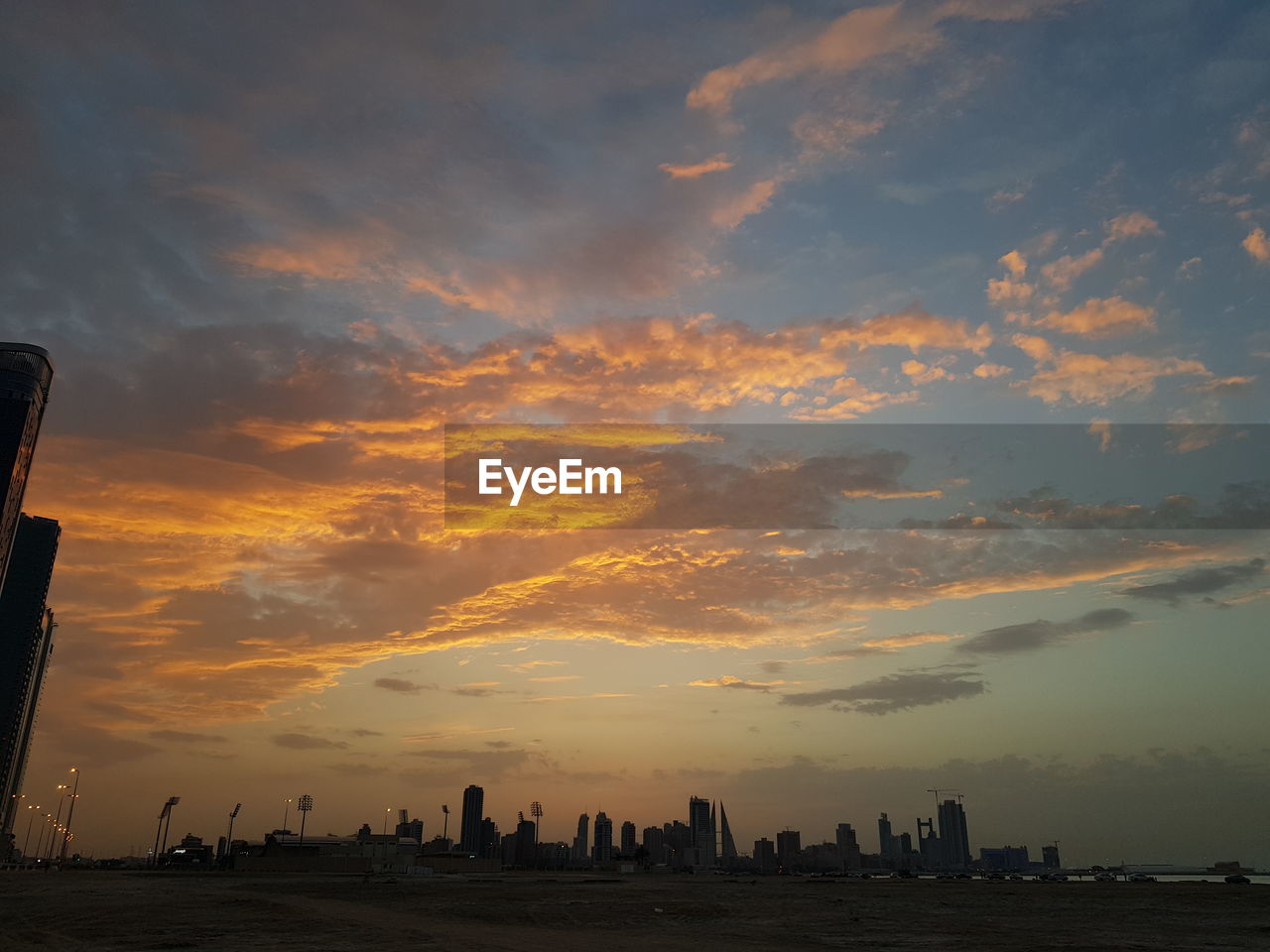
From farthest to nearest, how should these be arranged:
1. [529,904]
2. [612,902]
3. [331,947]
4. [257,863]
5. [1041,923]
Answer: [257,863]
[612,902]
[529,904]
[1041,923]
[331,947]

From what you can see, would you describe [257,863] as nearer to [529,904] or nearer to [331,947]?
[529,904]

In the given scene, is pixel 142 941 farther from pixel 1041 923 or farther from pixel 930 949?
pixel 1041 923

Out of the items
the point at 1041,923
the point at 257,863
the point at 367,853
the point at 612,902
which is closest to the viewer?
the point at 1041,923

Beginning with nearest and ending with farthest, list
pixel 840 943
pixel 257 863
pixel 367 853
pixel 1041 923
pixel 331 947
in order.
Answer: pixel 331 947, pixel 840 943, pixel 1041 923, pixel 257 863, pixel 367 853

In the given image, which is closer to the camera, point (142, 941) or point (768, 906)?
point (142, 941)

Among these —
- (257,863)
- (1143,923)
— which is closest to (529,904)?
(1143,923)

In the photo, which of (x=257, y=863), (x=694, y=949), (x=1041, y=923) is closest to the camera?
(x=694, y=949)

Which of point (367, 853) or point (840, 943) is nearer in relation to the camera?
point (840, 943)

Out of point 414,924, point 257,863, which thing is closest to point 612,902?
point 414,924
